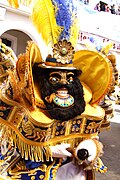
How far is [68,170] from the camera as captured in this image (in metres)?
2.32

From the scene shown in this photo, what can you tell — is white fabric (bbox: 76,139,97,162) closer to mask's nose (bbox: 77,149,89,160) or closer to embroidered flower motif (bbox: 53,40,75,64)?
mask's nose (bbox: 77,149,89,160)

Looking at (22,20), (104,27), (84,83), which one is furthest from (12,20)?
(84,83)

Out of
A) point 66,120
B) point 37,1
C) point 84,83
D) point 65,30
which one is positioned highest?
point 37,1

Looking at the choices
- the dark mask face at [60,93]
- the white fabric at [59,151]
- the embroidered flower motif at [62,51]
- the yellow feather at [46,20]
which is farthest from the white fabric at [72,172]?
the yellow feather at [46,20]

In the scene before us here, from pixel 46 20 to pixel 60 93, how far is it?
1.72ft

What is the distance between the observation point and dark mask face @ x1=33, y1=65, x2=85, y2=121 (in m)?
2.11

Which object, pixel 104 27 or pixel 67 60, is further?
pixel 104 27

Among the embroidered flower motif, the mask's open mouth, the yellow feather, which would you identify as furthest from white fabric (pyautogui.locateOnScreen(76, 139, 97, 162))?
the yellow feather

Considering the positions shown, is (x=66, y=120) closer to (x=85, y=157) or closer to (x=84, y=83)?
(x=85, y=157)

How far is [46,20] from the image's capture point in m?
2.29

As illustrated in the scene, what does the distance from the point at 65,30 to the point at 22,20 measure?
24.6 feet

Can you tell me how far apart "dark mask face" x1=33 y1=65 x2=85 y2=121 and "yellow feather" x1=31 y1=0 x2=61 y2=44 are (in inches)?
10.1

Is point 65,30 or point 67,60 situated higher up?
point 65,30

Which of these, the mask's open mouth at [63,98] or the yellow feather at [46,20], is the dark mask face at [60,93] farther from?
the yellow feather at [46,20]
